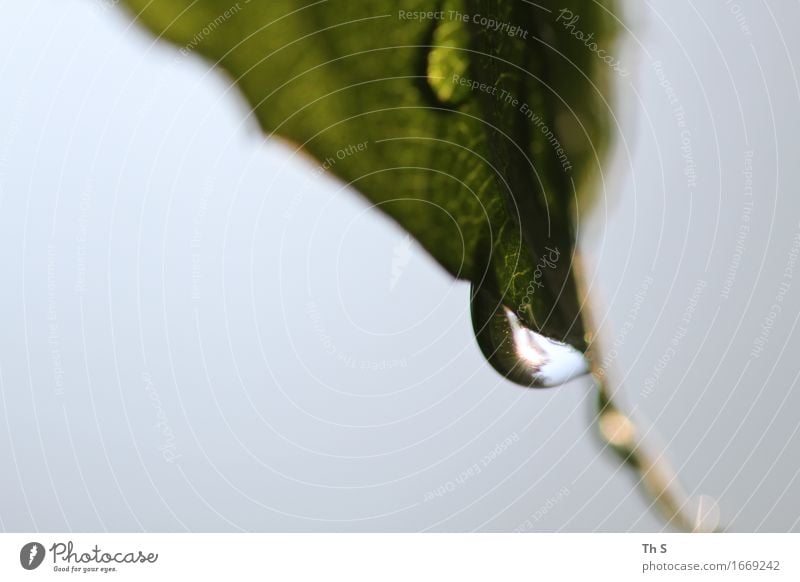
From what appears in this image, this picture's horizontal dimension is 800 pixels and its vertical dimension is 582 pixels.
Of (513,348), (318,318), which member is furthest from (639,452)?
(318,318)

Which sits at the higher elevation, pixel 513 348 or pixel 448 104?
pixel 448 104
